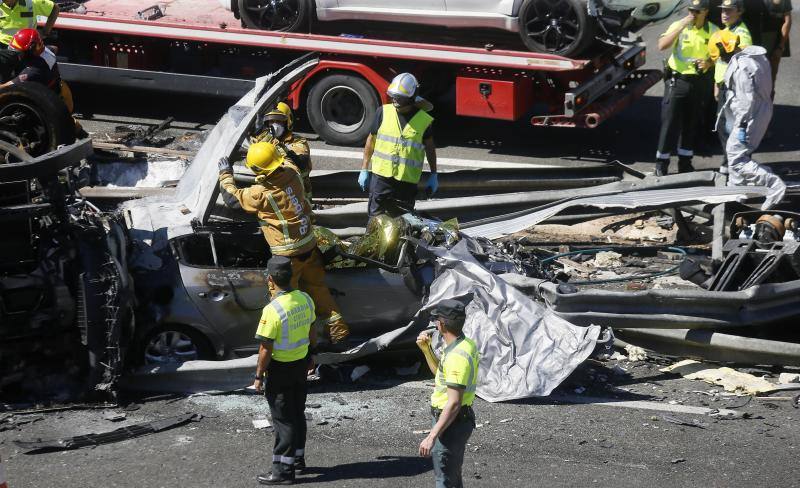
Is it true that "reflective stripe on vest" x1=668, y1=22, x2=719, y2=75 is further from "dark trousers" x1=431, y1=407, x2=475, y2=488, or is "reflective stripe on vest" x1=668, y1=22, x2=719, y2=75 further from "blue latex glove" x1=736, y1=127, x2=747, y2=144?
"dark trousers" x1=431, y1=407, x2=475, y2=488

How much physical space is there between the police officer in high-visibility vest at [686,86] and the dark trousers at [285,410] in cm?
646

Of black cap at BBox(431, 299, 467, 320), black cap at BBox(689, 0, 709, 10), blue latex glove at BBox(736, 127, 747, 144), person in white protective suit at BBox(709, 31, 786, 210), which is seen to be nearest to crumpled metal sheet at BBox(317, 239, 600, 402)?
black cap at BBox(431, 299, 467, 320)

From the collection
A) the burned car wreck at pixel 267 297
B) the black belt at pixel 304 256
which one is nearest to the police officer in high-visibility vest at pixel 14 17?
the burned car wreck at pixel 267 297

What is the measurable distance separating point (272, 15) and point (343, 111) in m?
1.38

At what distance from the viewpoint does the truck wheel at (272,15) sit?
13.8m

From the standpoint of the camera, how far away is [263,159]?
8.03 metres

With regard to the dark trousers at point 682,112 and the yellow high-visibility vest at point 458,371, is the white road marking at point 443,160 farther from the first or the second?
the yellow high-visibility vest at point 458,371

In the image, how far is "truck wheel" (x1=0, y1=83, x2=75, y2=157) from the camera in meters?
11.6

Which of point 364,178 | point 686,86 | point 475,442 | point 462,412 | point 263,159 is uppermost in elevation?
point 263,159

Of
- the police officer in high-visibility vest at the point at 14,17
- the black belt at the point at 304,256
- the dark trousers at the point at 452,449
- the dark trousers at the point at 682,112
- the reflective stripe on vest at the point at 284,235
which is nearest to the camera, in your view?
the dark trousers at the point at 452,449

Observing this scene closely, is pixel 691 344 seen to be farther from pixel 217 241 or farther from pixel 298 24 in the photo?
pixel 298 24

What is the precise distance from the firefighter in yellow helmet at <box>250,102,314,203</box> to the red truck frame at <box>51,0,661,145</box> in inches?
140

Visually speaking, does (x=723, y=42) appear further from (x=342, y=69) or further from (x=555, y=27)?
(x=342, y=69)

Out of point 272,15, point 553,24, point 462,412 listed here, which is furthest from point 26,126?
point 462,412
